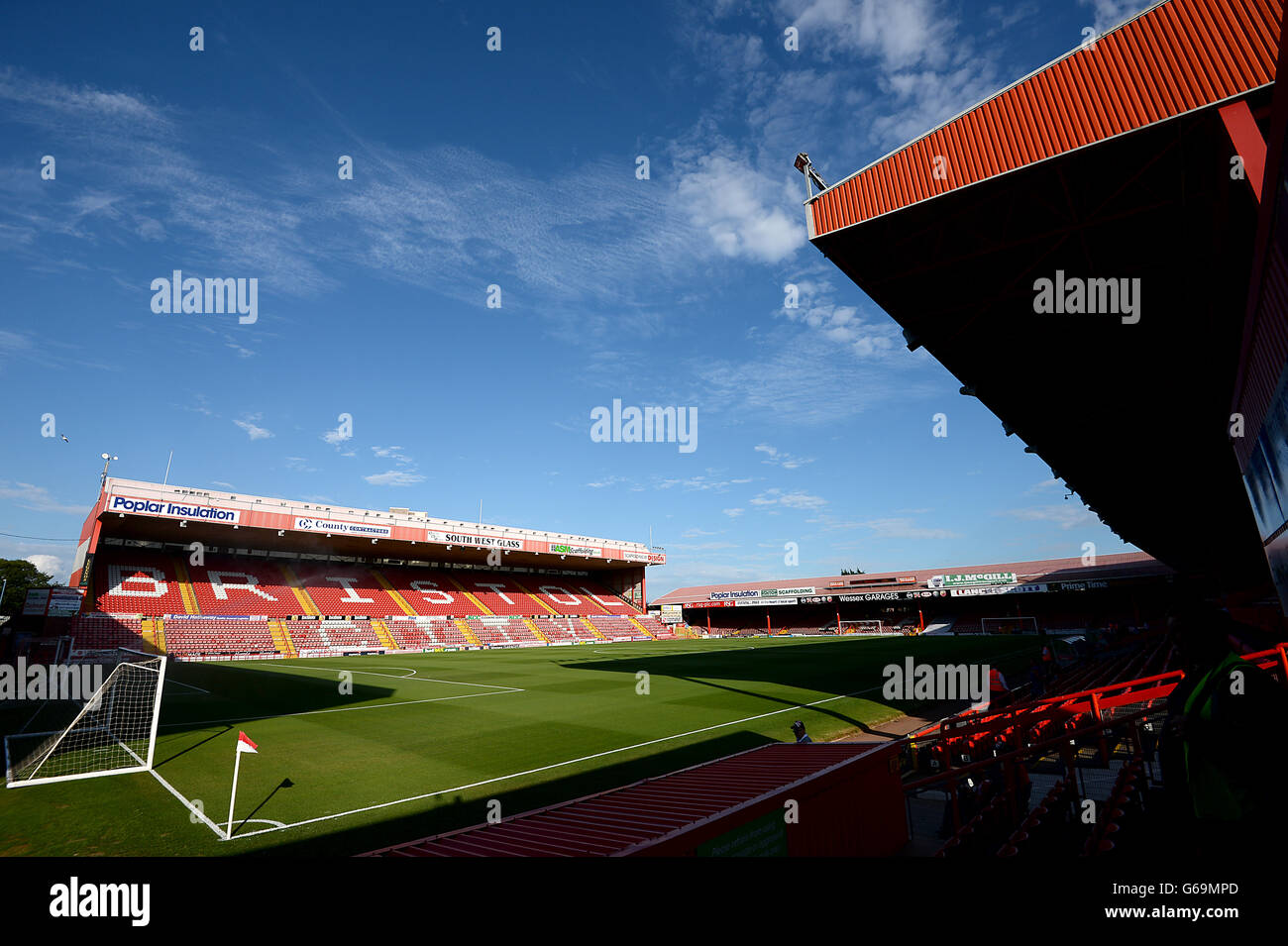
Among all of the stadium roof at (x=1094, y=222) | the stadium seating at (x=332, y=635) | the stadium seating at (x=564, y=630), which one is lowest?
the stadium seating at (x=564, y=630)

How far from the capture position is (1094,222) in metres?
9.09

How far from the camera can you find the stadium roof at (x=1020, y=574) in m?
50.3

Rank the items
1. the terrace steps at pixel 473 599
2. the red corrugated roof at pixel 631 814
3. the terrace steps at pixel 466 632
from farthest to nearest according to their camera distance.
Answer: the terrace steps at pixel 473 599
the terrace steps at pixel 466 632
the red corrugated roof at pixel 631 814

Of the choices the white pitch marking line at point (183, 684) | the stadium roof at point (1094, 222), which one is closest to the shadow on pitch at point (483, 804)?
the stadium roof at point (1094, 222)

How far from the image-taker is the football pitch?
8.00 m

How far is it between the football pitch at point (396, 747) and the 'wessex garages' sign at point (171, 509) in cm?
1453

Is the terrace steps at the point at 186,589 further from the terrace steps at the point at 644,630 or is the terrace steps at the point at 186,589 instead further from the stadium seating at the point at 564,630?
the terrace steps at the point at 644,630

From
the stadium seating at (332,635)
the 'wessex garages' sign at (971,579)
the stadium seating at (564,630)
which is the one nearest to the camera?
the stadium seating at (332,635)

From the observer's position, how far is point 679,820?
15.5 feet

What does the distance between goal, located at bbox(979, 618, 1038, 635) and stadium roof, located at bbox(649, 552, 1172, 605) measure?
4491 millimetres

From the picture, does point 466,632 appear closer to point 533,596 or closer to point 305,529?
point 533,596
